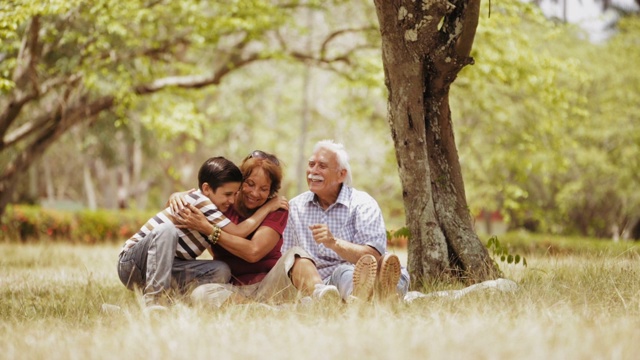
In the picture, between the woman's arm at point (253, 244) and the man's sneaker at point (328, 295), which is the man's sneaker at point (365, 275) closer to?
the man's sneaker at point (328, 295)

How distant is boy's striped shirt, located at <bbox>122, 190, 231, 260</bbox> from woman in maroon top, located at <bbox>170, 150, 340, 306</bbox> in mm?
68

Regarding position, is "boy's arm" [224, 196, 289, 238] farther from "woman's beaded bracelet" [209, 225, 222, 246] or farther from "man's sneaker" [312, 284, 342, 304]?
"man's sneaker" [312, 284, 342, 304]

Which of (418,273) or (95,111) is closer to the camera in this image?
(418,273)

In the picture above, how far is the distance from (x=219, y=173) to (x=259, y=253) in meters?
0.66

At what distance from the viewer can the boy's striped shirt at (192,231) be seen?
5234mm

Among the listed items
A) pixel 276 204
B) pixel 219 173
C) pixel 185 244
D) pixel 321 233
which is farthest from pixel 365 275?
pixel 185 244

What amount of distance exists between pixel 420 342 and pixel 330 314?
3.65 feet

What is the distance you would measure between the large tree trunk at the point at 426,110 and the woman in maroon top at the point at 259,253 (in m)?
1.29

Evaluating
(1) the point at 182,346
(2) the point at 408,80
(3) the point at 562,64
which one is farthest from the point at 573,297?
(3) the point at 562,64

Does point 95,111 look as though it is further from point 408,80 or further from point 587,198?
point 587,198

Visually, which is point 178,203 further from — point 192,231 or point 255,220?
point 255,220

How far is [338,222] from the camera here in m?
5.65

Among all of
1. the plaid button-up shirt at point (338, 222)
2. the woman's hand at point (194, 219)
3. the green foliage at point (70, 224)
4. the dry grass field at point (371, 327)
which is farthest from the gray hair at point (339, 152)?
the green foliage at point (70, 224)

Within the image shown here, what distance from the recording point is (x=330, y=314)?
173 inches
